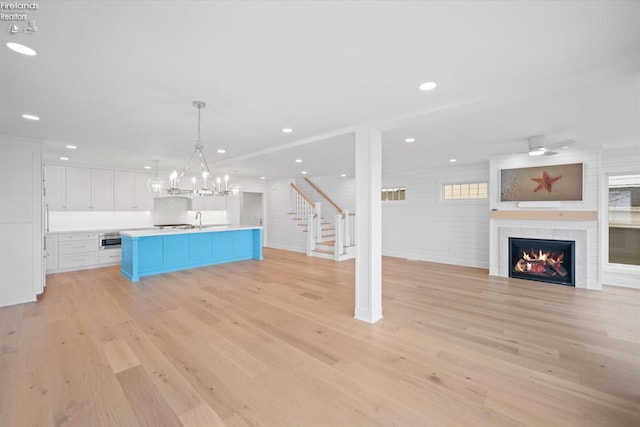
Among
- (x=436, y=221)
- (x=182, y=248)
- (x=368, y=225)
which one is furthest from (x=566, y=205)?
(x=182, y=248)

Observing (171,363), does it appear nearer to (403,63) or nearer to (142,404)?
(142,404)

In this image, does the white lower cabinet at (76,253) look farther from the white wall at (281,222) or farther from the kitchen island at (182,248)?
the white wall at (281,222)

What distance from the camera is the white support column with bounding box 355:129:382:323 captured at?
3.35 meters

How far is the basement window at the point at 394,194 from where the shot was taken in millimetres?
7881

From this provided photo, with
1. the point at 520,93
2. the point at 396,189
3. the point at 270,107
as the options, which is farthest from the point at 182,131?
the point at 396,189

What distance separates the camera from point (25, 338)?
2.87 metres

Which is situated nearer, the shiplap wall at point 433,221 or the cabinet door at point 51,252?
the cabinet door at point 51,252

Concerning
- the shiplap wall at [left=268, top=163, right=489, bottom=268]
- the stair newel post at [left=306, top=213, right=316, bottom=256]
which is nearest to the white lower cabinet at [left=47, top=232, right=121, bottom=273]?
the stair newel post at [left=306, top=213, right=316, bottom=256]

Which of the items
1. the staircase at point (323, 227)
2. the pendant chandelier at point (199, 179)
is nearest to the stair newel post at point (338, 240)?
the staircase at point (323, 227)

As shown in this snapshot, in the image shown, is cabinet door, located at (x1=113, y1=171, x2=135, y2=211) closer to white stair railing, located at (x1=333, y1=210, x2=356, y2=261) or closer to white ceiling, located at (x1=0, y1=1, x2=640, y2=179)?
white ceiling, located at (x1=0, y1=1, x2=640, y2=179)

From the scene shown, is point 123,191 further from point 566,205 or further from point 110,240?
point 566,205

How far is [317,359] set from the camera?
2.52 metres

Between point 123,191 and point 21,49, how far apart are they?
6.13 meters

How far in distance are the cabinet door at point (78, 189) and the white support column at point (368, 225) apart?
6907 millimetres
